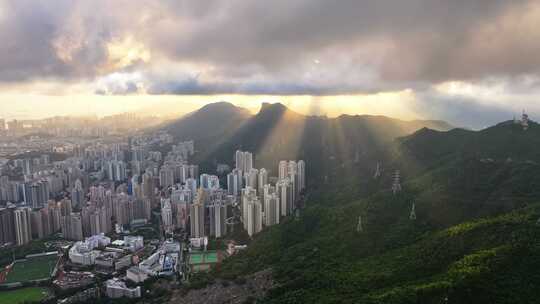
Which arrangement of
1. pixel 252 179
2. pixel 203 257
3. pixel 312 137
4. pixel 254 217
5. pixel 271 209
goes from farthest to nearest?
pixel 312 137, pixel 252 179, pixel 271 209, pixel 254 217, pixel 203 257

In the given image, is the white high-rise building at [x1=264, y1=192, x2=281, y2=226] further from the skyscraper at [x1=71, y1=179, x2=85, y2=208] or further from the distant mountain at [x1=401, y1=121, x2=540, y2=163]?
the skyscraper at [x1=71, y1=179, x2=85, y2=208]

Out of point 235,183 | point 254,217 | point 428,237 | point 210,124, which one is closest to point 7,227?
point 254,217

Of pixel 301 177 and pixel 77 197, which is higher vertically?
pixel 301 177

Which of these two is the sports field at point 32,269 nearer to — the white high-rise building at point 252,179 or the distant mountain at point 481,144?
the white high-rise building at point 252,179

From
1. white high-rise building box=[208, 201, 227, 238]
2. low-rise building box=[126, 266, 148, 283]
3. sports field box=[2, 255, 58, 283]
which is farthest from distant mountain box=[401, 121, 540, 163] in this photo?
sports field box=[2, 255, 58, 283]

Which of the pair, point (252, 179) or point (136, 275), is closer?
point (136, 275)

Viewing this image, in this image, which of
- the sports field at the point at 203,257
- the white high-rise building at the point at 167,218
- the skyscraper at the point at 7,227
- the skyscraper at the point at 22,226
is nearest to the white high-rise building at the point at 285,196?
the sports field at the point at 203,257

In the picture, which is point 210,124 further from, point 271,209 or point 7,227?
point 7,227

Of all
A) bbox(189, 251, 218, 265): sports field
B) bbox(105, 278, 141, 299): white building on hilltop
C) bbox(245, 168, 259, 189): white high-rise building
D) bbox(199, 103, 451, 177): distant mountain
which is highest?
bbox(199, 103, 451, 177): distant mountain
